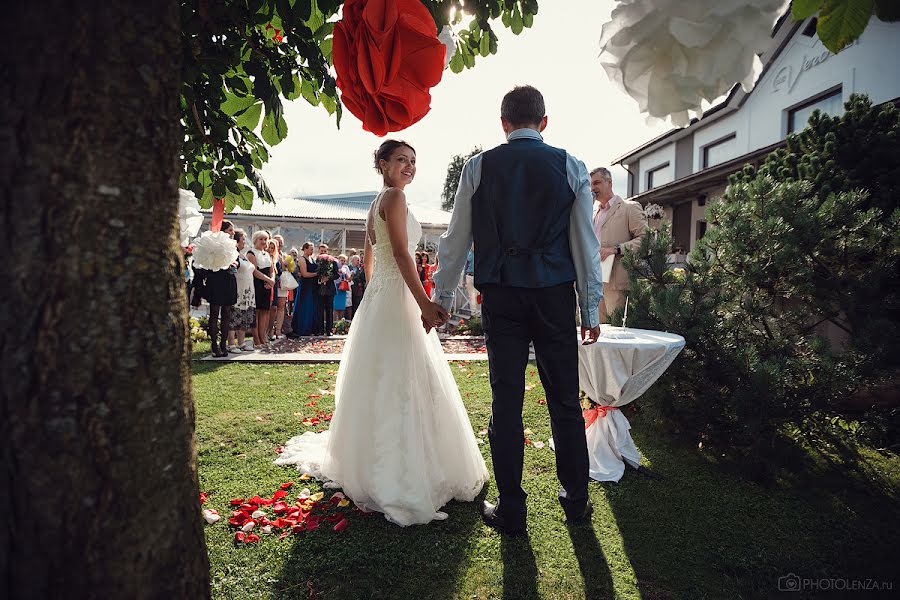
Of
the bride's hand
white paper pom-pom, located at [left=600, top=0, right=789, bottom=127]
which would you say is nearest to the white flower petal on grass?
the bride's hand

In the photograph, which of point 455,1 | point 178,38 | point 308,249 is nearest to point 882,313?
point 455,1

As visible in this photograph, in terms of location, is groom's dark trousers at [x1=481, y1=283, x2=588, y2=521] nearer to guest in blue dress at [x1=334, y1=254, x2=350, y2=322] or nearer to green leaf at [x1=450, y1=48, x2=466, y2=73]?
green leaf at [x1=450, y1=48, x2=466, y2=73]

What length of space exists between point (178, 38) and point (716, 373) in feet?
11.6

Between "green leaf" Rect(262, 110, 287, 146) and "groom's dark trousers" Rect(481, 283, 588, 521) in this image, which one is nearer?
"green leaf" Rect(262, 110, 287, 146)

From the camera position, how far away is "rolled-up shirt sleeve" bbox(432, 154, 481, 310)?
8.16 feet

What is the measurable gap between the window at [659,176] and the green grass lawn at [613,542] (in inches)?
627

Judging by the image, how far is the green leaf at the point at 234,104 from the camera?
6.35ft

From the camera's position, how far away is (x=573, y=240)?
246 cm

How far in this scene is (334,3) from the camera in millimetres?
1476

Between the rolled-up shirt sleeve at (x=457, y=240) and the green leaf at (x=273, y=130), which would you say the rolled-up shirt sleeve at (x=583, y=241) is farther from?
the green leaf at (x=273, y=130)

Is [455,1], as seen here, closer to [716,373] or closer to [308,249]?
[716,373]

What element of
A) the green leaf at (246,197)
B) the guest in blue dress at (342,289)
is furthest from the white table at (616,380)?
the guest in blue dress at (342,289)

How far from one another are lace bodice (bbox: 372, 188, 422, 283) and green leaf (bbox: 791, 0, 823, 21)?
89.0 inches

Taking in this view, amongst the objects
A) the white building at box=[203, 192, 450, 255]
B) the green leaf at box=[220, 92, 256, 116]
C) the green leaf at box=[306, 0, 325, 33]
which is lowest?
the green leaf at box=[220, 92, 256, 116]
